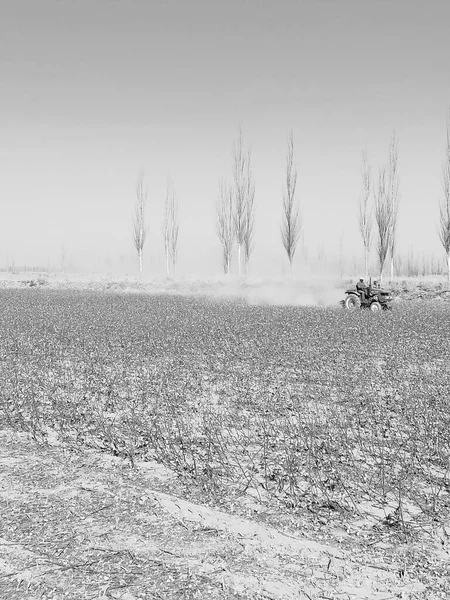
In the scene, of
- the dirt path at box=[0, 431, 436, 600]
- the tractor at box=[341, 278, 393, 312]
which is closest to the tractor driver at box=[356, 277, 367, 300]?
the tractor at box=[341, 278, 393, 312]

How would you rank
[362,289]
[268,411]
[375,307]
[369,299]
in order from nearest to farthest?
[268,411]
[375,307]
[369,299]
[362,289]

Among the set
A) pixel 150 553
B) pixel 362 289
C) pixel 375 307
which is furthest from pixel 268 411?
pixel 362 289

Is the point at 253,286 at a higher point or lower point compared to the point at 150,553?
higher

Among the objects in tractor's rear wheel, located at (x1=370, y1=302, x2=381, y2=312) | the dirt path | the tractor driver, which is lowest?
the dirt path

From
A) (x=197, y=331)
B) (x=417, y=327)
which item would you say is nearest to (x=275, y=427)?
(x=197, y=331)

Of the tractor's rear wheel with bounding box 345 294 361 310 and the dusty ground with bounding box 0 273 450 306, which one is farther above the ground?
the dusty ground with bounding box 0 273 450 306

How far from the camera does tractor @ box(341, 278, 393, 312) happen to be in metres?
26.6

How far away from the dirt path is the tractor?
22.6 m

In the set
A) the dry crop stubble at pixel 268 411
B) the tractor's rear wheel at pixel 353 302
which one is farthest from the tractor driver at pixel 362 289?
the dry crop stubble at pixel 268 411

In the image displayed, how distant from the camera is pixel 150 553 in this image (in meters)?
4.06

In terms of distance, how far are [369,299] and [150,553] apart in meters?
24.3

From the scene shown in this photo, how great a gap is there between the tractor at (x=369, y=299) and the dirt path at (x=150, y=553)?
22577 mm

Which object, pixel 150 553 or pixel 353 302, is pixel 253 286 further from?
pixel 150 553

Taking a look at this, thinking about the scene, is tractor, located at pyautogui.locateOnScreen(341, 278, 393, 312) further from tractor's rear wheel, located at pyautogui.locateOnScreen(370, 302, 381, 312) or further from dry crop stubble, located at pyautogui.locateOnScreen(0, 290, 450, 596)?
dry crop stubble, located at pyautogui.locateOnScreen(0, 290, 450, 596)
